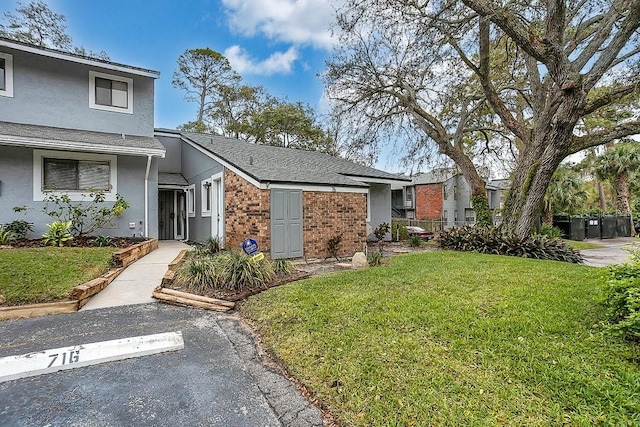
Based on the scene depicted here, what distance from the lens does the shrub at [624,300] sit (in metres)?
3.13

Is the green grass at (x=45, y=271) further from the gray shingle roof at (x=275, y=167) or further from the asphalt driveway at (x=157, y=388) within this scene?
the gray shingle roof at (x=275, y=167)

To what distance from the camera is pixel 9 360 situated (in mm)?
3459

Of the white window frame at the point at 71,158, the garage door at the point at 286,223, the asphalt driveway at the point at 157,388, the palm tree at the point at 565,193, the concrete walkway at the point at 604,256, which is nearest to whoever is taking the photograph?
the asphalt driveway at the point at 157,388

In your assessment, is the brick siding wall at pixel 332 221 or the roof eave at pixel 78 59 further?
the brick siding wall at pixel 332 221

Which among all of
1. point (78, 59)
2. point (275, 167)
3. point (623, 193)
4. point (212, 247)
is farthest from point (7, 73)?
point (623, 193)

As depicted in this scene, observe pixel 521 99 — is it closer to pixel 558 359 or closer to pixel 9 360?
pixel 558 359

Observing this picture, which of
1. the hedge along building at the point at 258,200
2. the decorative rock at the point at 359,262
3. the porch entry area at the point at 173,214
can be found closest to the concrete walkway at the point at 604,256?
the decorative rock at the point at 359,262

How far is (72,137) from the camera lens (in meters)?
9.37

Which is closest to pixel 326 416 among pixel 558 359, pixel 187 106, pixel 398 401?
pixel 398 401

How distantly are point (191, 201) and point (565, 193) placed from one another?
22137 mm

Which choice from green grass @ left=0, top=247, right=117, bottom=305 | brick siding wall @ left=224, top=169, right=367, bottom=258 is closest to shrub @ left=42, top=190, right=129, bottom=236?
green grass @ left=0, top=247, right=117, bottom=305

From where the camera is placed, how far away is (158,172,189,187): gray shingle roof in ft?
44.1

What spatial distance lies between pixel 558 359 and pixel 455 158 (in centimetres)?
1247

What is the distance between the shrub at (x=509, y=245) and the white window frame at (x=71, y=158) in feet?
39.0
